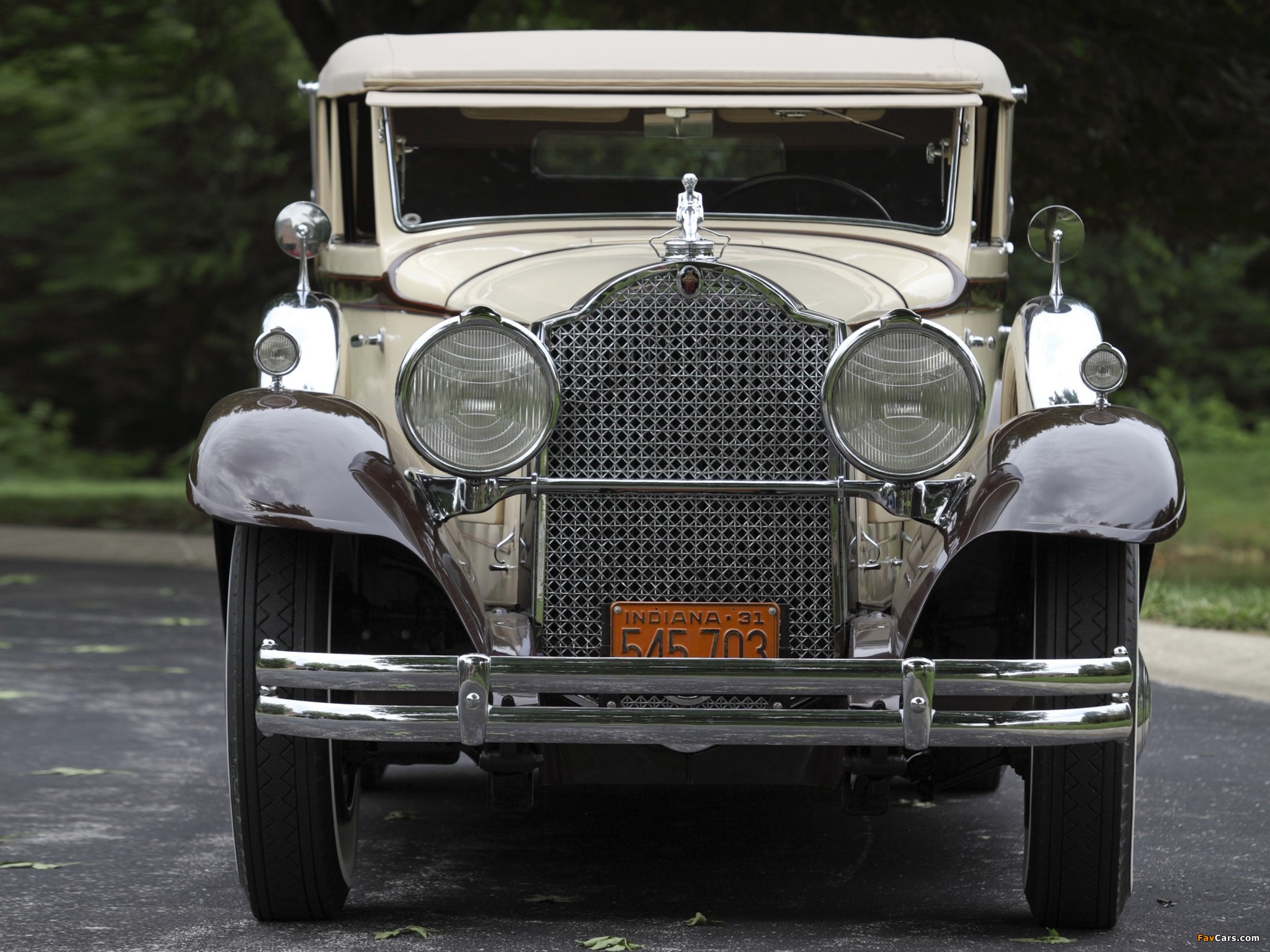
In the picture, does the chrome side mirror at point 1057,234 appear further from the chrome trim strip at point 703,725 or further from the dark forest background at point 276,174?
the dark forest background at point 276,174

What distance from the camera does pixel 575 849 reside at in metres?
4.57

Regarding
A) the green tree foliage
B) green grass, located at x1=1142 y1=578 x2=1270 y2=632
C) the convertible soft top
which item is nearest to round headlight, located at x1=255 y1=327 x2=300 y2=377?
the convertible soft top

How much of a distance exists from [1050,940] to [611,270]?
5.94ft

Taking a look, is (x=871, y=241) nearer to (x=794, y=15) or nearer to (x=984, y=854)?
(x=984, y=854)

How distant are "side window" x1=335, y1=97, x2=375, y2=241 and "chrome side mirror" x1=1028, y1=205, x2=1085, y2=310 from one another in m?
1.73

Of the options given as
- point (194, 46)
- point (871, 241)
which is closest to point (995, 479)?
point (871, 241)

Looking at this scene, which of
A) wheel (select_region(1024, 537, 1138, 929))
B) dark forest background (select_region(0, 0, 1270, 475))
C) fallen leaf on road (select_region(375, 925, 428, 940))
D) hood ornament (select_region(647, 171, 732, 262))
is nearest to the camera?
wheel (select_region(1024, 537, 1138, 929))

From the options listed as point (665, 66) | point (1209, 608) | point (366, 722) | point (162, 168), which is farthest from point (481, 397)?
point (162, 168)

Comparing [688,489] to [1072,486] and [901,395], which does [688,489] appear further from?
[1072,486]

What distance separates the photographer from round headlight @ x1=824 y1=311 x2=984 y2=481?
3.54 m

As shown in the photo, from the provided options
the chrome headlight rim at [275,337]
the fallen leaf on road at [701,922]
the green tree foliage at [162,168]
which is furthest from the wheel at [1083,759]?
the green tree foliage at [162,168]

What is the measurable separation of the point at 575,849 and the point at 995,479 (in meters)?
1.71

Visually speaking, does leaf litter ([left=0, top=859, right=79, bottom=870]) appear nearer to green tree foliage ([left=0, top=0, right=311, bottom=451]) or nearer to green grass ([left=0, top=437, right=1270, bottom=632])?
green grass ([left=0, top=437, right=1270, bottom=632])

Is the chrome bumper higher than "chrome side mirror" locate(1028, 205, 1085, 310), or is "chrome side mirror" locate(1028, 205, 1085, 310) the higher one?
"chrome side mirror" locate(1028, 205, 1085, 310)
